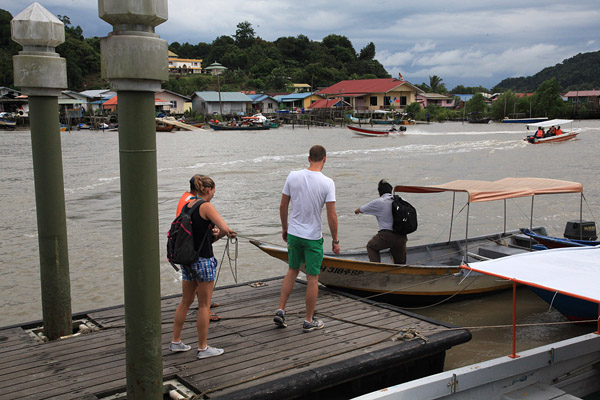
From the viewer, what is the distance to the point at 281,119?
3246 inches

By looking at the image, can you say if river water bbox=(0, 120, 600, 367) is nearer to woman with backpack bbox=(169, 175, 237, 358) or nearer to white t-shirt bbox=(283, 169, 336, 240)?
white t-shirt bbox=(283, 169, 336, 240)

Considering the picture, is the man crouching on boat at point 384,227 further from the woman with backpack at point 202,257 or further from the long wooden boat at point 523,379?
the woman with backpack at point 202,257

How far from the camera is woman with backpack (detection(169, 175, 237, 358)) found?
15.5 ft

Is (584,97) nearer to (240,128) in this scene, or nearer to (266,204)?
(240,128)

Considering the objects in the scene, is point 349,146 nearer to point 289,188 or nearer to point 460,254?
point 460,254

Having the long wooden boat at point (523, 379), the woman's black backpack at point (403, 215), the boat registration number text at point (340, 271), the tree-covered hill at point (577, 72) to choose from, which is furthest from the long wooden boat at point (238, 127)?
the tree-covered hill at point (577, 72)

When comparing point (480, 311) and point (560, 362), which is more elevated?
point (560, 362)

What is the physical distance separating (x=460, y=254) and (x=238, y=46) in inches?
5428

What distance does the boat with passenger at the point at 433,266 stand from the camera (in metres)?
7.60

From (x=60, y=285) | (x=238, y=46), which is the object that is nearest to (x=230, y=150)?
(x=60, y=285)

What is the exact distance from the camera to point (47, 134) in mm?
5391

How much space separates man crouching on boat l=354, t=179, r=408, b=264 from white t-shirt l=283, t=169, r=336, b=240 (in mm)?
2153

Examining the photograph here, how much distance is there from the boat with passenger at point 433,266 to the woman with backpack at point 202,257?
212cm

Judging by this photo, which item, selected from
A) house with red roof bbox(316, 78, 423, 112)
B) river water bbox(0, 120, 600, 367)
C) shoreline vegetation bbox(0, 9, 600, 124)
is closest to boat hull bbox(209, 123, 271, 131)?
shoreline vegetation bbox(0, 9, 600, 124)
